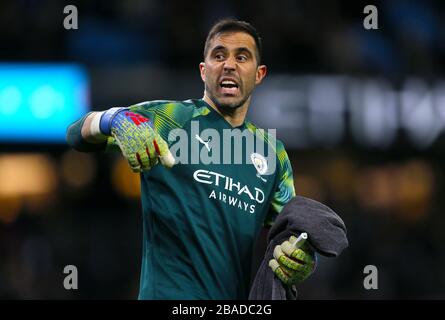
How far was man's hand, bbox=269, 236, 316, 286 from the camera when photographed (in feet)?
18.8

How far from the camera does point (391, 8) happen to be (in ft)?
58.0

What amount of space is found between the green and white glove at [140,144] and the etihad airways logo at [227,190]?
19.4 inches

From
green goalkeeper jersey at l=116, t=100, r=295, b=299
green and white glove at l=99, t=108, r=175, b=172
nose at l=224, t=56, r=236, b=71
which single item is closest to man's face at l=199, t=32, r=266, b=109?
nose at l=224, t=56, r=236, b=71

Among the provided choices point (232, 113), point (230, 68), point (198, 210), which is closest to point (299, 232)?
point (198, 210)

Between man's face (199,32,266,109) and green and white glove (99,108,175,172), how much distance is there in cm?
66

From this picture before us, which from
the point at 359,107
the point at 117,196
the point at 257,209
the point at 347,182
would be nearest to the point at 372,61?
the point at 359,107

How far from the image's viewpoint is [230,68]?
592 cm

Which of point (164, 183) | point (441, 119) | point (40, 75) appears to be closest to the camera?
point (164, 183)

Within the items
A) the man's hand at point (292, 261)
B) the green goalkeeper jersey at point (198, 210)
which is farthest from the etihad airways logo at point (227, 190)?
the man's hand at point (292, 261)

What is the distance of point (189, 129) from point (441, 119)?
11.5m

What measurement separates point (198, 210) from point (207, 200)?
83 mm

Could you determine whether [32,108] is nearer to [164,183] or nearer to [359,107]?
[359,107]

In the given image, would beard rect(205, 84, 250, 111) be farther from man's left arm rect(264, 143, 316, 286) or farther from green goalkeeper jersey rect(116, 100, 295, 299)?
man's left arm rect(264, 143, 316, 286)

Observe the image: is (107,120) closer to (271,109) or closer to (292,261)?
(292,261)
